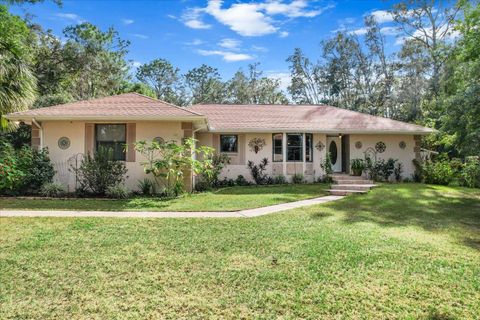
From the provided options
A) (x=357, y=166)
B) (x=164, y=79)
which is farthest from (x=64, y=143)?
(x=164, y=79)

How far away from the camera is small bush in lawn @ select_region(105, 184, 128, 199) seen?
34.9 ft

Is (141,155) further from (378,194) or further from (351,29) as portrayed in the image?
(351,29)

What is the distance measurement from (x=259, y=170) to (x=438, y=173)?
8833 millimetres

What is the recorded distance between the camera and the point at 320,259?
4.76m

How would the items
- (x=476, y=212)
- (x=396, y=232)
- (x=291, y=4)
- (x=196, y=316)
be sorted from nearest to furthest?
(x=196, y=316), (x=396, y=232), (x=476, y=212), (x=291, y=4)

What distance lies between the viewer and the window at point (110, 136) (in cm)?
1178

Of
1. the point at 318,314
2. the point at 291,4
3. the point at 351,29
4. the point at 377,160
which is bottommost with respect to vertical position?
the point at 318,314

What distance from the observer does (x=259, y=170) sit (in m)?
15.5

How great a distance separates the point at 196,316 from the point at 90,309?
3.82ft

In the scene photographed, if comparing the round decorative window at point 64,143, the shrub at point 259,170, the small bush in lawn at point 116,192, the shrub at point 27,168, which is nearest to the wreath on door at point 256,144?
the shrub at point 259,170

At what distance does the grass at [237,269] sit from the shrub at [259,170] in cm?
788

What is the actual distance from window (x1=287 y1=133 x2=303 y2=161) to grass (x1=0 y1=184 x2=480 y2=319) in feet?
27.7

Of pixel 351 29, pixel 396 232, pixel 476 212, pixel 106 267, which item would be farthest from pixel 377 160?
pixel 351 29

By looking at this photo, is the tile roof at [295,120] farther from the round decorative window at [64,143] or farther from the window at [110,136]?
the round decorative window at [64,143]
